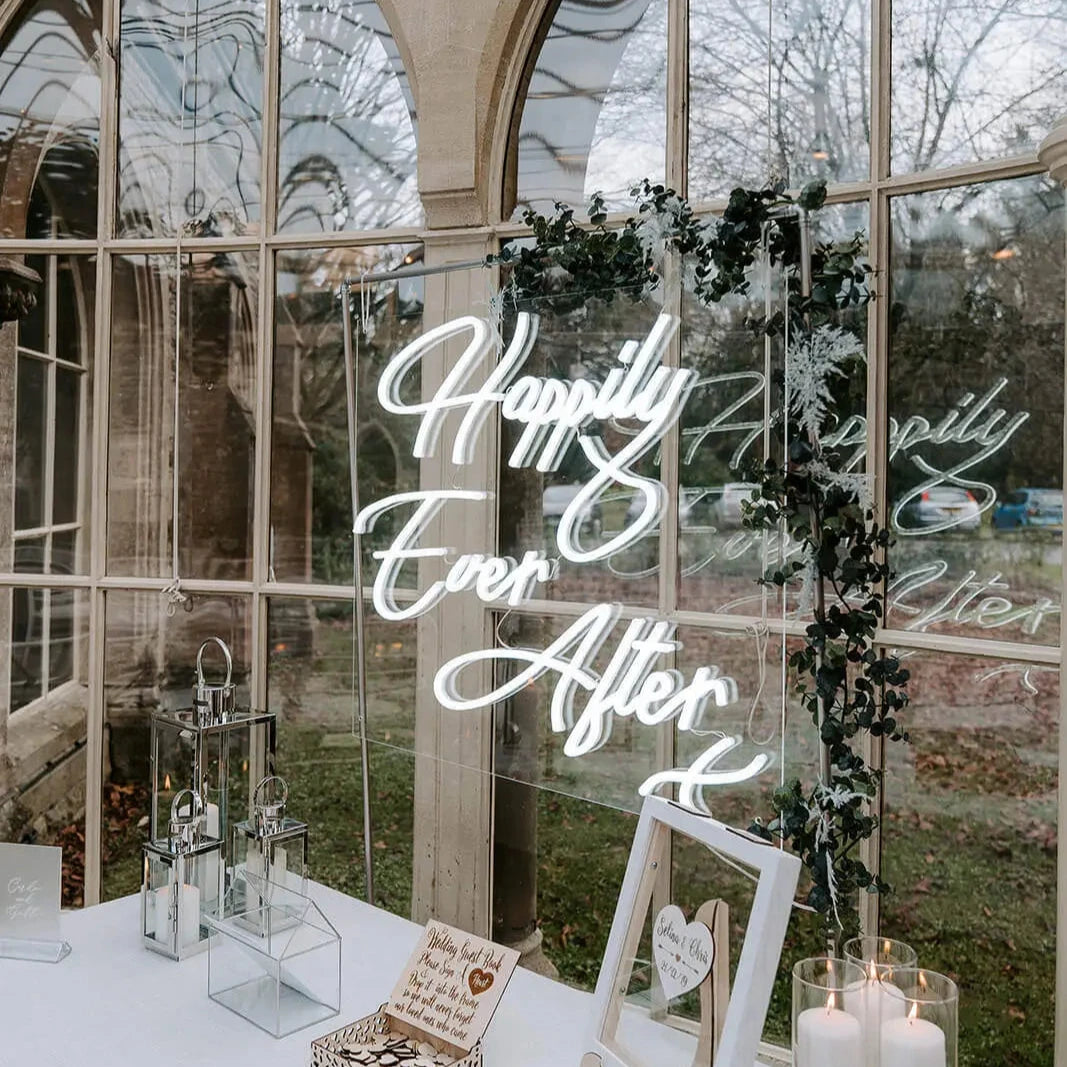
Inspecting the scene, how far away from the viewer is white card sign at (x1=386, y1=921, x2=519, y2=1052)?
148 cm

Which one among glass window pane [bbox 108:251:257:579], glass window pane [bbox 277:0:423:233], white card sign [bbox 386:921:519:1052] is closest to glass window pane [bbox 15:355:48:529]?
glass window pane [bbox 108:251:257:579]

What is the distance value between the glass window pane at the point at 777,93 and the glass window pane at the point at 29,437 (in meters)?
1.81

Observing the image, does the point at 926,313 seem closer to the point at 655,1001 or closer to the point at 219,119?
the point at 655,1001

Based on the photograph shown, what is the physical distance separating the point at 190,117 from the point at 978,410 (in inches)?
83.3

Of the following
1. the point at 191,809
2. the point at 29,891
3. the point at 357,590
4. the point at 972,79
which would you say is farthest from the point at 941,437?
the point at 29,891

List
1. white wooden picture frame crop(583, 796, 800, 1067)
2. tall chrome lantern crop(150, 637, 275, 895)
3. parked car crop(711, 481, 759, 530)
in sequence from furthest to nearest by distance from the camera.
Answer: tall chrome lantern crop(150, 637, 275, 895)
parked car crop(711, 481, 759, 530)
white wooden picture frame crop(583, 796, 800, 1067)

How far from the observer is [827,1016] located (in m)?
1.33

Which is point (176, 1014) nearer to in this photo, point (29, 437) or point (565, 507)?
point (565, 507)

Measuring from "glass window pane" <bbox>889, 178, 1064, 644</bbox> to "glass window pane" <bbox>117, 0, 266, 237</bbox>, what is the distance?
1686 mm

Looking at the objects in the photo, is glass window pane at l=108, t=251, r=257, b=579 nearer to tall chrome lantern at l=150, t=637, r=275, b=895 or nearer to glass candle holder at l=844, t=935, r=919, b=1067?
tall chrome lantern at l=150, t=637, r=275, b=895

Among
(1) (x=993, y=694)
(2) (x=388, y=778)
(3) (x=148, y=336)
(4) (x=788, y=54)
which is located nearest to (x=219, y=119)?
(3) (x=148, y=336)

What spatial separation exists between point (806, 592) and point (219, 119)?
2025 millimetres

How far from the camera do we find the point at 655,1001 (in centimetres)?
135

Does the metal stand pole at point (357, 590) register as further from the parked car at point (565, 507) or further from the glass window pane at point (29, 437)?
the glass window pane at point (29, 437)
